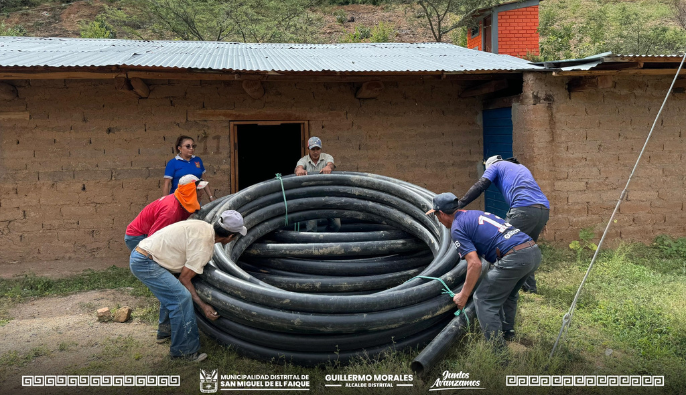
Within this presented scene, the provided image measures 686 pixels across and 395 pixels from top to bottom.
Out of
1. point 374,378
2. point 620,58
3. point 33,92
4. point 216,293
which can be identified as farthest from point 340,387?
point 33,92

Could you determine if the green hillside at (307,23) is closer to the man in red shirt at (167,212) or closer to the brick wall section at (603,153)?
the brick wall section at (603,153)

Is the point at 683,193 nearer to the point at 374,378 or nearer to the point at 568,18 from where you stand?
the point at 374,378

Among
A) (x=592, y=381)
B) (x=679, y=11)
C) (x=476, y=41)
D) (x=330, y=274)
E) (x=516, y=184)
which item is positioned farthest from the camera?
(x=679, y=11)

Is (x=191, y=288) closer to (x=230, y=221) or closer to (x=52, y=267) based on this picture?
(x=230, y=221)

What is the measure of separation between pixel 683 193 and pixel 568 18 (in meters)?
21.2

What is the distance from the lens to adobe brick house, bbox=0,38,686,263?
638 centimetres

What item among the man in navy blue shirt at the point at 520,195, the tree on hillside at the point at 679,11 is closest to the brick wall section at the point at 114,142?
the man in navy blue shirt at the point at 520,195

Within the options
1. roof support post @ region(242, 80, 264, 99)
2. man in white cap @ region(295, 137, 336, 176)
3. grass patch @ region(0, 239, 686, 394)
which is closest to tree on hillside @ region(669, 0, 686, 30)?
grass patch @ region(0, 239, 686, 394)

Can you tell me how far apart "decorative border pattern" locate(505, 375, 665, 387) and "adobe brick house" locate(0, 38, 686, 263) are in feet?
11.1

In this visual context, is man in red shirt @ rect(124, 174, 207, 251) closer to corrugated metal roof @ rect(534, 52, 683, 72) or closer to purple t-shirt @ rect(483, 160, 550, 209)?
purple t-shirt @ rect(483, 160, 550, 209)

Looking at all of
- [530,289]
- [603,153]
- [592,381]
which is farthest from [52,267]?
[603,153]

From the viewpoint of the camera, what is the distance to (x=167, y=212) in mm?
4230

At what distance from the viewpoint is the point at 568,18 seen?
25141 mm

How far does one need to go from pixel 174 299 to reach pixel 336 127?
3882 millimetres
